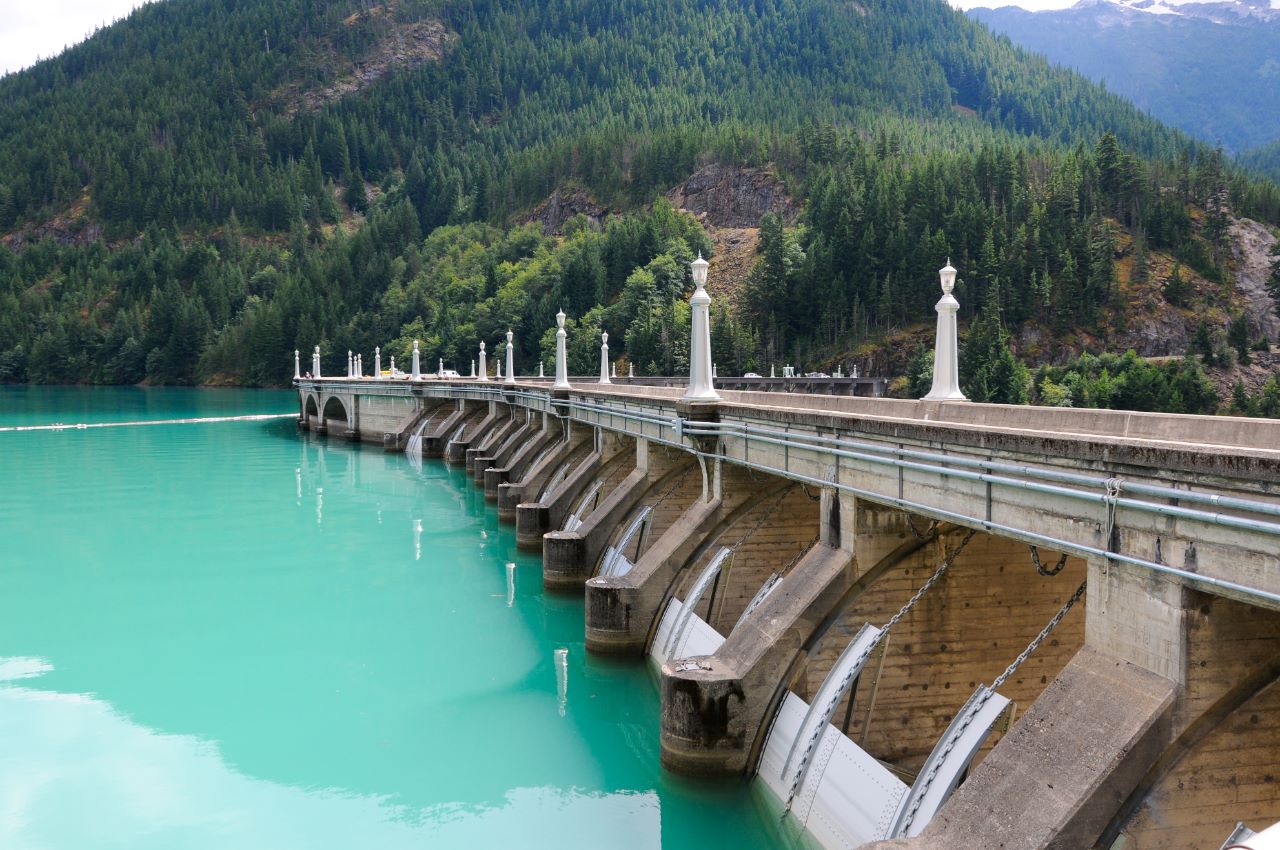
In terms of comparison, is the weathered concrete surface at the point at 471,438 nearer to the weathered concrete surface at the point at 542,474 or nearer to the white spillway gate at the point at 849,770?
the weathered concrete surface at the point at 542,474

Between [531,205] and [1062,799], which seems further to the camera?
[531,205]

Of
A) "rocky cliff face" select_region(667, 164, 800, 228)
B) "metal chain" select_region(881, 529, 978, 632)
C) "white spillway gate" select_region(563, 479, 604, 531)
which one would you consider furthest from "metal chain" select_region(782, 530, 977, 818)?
"rocky cliff face" select_region(667, 164, 800, 228)

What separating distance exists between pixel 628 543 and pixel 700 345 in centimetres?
720

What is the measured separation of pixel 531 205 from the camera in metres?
190

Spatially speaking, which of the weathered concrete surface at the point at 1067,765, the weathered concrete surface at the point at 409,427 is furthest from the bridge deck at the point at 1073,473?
the weathered concrete surface at the point at 409,427

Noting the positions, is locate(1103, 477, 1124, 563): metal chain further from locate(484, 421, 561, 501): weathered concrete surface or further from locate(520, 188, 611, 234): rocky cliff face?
locate(520, 188, 611, 234): rocky cliff face

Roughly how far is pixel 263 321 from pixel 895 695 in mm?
172773

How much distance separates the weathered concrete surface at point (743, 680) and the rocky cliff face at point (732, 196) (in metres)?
Result: 148

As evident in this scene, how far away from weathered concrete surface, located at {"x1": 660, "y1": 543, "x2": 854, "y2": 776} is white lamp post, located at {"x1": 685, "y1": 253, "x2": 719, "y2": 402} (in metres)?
4.85

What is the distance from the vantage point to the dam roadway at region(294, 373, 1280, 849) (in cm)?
760

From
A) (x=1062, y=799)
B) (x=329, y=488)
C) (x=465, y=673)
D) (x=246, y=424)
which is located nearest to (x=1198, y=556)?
(x=1062, y=799)

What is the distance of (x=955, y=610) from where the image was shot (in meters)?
13.1

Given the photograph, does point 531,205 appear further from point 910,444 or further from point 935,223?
point 910,444

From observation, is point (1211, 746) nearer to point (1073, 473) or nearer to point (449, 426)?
point (1073, 473)
